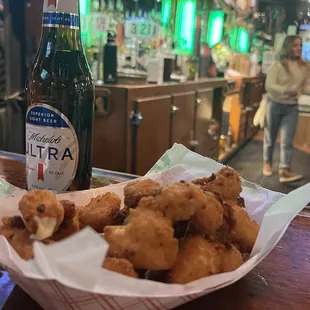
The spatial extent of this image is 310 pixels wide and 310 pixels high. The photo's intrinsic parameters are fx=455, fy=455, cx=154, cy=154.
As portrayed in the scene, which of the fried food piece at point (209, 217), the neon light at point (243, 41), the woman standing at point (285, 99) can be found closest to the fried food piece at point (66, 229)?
the fried food piece at point (209, 217)

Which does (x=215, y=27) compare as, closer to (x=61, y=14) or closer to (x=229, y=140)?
(x=229, y=140)

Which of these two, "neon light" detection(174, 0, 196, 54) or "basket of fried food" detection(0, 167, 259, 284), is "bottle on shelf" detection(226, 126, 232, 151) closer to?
"neon light" detection(174, 0, 196, 54)

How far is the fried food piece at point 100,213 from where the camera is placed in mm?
426

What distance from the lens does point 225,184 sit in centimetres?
45

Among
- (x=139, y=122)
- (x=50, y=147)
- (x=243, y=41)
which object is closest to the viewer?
(x=50, y=147)

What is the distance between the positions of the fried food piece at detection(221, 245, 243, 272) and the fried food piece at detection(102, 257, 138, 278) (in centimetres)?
8

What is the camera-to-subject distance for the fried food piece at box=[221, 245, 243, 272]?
0.37 metres

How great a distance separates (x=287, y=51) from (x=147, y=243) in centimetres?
197

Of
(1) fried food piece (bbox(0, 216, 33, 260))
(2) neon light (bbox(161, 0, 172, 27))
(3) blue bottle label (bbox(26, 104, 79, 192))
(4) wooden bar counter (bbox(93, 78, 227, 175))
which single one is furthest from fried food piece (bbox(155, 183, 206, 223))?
(2) neon light (bbox(161, 0, 172, 27))

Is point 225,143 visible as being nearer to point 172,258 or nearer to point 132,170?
point 132,170

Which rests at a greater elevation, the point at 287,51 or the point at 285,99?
the point at 287,51

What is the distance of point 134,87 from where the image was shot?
168 cm

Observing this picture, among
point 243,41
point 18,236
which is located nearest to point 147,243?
point 18,236

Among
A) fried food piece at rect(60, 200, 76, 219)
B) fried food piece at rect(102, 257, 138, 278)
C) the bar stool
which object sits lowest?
the bar stool
